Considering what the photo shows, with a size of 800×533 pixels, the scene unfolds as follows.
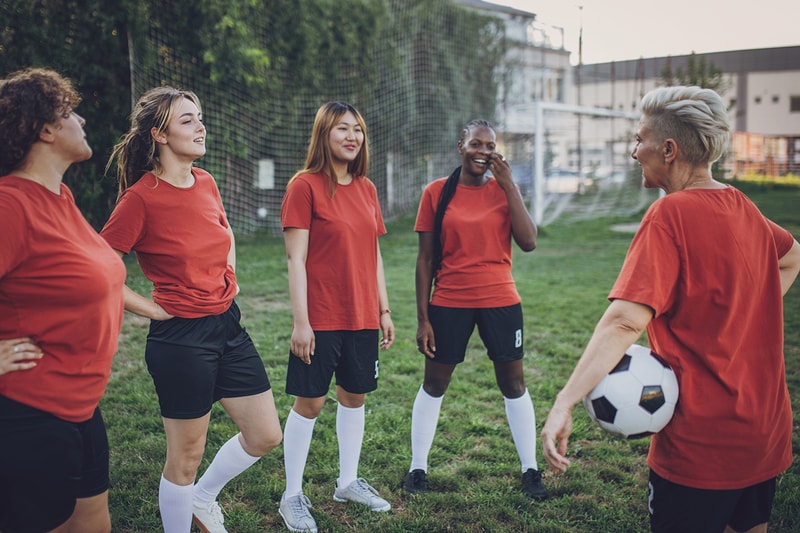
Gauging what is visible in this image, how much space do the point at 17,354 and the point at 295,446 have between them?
5.42 feet

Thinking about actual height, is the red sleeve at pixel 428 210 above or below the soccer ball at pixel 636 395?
above

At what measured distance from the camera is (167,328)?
2.60 m

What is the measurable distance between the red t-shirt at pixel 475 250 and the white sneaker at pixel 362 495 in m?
1.03

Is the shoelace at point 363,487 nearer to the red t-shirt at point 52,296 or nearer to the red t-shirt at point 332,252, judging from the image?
the red t-shirt at point 332,252

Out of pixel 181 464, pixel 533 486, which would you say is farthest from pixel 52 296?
pixel 533 486

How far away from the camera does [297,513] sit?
3.17 metres

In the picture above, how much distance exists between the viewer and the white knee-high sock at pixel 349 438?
3.36 metres

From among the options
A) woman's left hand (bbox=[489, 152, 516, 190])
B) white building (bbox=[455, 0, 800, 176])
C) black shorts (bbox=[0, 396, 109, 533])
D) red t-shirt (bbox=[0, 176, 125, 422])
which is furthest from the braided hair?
white building (bbox=[455, 0, 800, 176])

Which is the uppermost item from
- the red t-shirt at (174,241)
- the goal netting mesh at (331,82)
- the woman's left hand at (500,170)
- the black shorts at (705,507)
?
the goal netting mesh at (331,82)

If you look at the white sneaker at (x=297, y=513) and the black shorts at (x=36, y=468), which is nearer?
the black shorts at (x=36, y=468)

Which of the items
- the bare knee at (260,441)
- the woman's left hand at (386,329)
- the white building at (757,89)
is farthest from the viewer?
the white building at (757,89)

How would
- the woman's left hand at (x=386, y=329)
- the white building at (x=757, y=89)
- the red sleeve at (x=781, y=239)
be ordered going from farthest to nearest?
1. the white building at (x=757, y=89)
2. the woman's left hand at (x=386, y=329)
3. the red sleeve at (x=781, y=239)

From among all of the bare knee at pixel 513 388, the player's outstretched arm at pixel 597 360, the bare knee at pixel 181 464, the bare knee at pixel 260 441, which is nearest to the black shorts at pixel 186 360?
the bare knee at pixel 181 464

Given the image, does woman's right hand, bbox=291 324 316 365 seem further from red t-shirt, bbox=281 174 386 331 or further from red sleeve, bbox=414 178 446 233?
red sleeve, bbox=414 178 446 233
